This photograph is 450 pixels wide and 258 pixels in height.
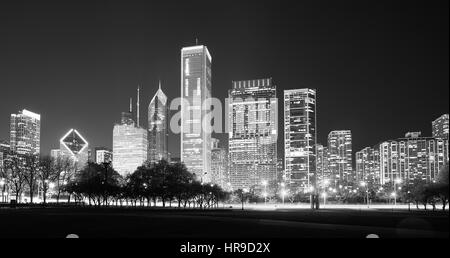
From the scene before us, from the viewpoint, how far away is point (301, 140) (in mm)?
181125

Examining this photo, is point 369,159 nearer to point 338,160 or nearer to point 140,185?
→ point 140,185

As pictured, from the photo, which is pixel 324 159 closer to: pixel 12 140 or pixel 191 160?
pixel 191 160

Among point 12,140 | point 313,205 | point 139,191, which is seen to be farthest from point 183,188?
point 12,140

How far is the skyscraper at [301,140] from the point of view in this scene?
579 feet

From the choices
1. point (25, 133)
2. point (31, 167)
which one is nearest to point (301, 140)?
point (25, 133)

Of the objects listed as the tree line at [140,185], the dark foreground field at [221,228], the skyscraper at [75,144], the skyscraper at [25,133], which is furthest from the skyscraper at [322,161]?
the dark foreground field at [221,228]

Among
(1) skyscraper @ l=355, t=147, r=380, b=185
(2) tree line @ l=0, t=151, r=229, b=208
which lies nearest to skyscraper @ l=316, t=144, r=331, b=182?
(2) tree line @ l=0, t=151, r=229, b=208

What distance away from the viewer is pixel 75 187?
1961 inches

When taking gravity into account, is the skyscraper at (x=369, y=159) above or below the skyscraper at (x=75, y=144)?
below

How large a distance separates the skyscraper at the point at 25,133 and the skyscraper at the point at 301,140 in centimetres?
10289

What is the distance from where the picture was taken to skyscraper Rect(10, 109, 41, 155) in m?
101

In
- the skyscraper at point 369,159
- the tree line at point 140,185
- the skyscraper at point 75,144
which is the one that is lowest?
the tree line at point 140,185

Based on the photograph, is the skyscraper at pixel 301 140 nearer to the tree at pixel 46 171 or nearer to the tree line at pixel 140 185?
the tree line at pixel 140 185
